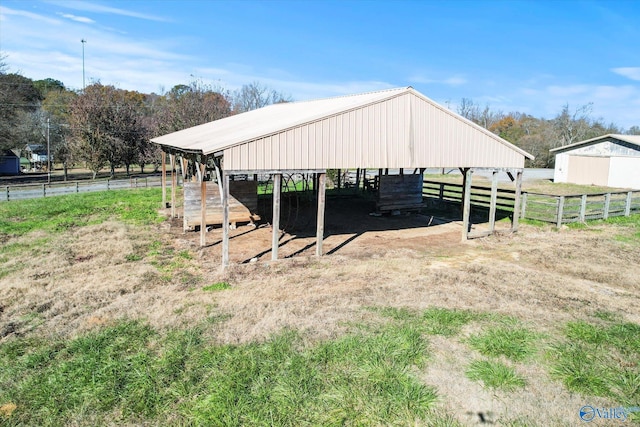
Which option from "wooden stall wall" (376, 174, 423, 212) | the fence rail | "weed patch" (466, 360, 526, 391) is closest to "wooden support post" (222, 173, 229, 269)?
"weed patch" (466, 360, 526, 391)

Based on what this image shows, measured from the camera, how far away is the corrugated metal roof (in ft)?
33.5

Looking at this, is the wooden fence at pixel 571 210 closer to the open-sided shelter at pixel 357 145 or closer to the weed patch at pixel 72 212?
the open-sided shelter at pixel 357 145

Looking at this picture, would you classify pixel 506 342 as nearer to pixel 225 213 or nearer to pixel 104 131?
pixel 225 213

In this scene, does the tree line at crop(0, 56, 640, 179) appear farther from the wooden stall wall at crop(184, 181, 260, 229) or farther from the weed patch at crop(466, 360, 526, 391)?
the weed patch at crop(466, 360, 526, 391)

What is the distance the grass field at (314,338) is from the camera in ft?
16.5

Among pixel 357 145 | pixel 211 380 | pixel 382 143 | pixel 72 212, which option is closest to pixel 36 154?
pixel 72 212


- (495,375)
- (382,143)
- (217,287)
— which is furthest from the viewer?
(382,143)

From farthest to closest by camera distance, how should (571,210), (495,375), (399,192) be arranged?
(399,192)
(571,210)
(495,375)

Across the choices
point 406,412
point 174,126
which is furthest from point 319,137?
point 174,126
